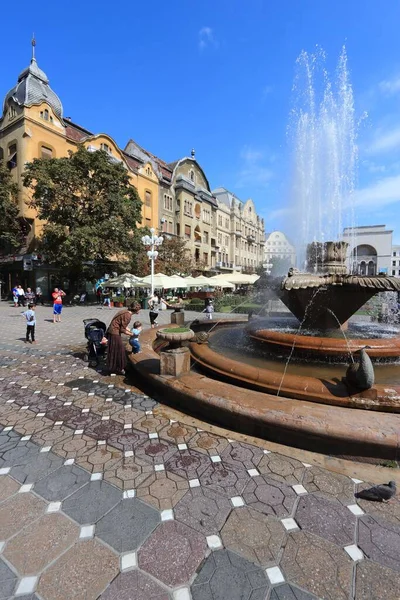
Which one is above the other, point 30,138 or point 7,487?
point 30,138

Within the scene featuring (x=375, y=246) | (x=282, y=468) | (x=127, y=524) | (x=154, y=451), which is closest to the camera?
(x=127, y=524)

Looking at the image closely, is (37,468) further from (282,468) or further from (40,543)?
(282,468)

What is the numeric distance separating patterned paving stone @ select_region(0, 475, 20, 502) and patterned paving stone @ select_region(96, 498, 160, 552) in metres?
1.08

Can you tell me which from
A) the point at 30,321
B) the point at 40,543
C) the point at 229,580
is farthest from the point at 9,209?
the point at 229,580

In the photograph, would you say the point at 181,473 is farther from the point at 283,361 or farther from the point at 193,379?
the point at 283,361

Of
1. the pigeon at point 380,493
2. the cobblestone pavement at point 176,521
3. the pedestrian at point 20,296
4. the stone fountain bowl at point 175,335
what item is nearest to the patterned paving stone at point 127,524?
the cobblestone pavement at point 176,521

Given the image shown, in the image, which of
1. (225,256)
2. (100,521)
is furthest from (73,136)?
(100,521)

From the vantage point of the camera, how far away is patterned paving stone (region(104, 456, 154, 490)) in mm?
3016

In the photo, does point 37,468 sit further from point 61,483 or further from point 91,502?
point 91,502

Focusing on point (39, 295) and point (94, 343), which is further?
point (39, 295)

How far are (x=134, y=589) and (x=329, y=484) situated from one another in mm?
2064

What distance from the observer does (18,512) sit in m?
2.62

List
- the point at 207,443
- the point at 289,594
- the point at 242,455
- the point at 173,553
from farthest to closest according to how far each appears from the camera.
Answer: the point at 207,443, the point at 242,455, the point at 173,553, the point at 289,594

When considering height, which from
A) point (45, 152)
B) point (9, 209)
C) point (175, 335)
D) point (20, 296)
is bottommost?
point (175, 335)
